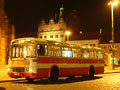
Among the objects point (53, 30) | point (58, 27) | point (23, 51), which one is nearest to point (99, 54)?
point (23, 51)

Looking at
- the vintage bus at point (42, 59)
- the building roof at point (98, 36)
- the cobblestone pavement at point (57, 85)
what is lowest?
the cobblestone pavement at point (57, 85)

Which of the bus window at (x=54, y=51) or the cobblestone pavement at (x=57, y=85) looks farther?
the bus window at (x=54, y=51)

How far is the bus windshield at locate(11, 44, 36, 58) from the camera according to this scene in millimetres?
15992

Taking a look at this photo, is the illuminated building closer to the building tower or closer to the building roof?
the building tower

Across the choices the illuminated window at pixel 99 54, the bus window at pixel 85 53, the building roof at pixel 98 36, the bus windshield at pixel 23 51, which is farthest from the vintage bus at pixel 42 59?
the building roof at pixel 98 36

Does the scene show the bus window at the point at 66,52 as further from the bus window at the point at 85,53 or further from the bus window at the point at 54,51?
the bus window at the point at 85,53

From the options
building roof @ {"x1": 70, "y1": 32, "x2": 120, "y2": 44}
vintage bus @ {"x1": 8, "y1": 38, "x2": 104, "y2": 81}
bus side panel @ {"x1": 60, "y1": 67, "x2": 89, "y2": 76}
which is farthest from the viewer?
building roof @ {"x1": 70, "y1": 32, "x2": 120, "y2": 44}

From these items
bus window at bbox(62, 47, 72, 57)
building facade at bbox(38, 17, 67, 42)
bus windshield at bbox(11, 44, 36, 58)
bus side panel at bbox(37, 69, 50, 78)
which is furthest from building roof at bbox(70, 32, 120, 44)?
bus windshield at bbox(11, 44, 36, 58)

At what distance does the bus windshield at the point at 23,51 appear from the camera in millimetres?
15992

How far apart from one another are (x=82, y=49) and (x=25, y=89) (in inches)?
394

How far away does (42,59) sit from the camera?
53.5 ft

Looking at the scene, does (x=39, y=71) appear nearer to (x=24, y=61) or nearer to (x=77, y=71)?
(x=24, y=61)

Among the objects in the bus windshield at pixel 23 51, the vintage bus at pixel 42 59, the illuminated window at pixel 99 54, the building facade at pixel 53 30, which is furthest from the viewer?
the building facade at pixel 53 30

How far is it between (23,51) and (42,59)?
140 centimetres
